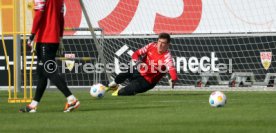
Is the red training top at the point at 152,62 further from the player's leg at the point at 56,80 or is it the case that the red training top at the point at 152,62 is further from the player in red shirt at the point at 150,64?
the player's leg at the point at 56,80

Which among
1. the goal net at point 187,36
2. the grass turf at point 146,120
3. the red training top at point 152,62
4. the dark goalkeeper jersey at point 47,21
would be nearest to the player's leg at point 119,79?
the red training top at point 152,62

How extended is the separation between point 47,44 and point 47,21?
0.35 metres

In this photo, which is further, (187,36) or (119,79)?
(187,36)

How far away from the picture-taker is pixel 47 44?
1230 centimetres

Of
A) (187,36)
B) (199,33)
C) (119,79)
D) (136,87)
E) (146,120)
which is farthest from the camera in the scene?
(187,36)

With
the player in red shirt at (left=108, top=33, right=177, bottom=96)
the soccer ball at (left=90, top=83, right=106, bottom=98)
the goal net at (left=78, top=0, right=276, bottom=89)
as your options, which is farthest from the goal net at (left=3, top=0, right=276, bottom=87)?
the soccer ball at (left=90, top=83, right=106, bottom=98)

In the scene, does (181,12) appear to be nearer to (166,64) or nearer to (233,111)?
(166,64)

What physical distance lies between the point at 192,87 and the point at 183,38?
58.8 inches

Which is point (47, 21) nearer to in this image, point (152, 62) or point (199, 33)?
point (152, 62)

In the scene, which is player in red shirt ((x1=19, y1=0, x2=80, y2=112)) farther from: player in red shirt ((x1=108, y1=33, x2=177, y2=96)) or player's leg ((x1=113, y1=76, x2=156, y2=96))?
player's leg ((x1=113, y1=76, x2=156, y2=96))

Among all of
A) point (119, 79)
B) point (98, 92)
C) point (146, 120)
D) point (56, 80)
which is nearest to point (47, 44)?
point (56, 80)

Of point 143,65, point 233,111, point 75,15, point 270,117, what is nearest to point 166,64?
point 143,65

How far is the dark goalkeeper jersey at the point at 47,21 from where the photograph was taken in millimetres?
12273

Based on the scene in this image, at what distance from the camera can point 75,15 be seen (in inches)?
997
